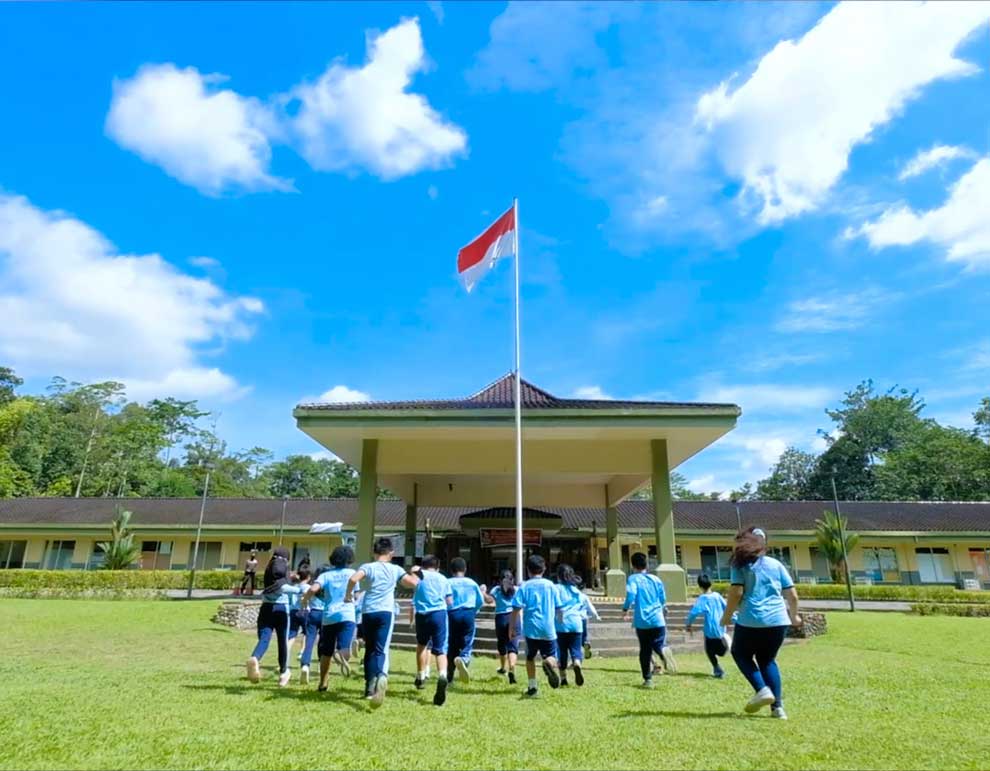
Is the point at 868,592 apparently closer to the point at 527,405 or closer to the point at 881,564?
the point at 881,564

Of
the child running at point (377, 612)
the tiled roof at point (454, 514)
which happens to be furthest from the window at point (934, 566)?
the child running at point (377, 612)

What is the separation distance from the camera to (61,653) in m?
9.33

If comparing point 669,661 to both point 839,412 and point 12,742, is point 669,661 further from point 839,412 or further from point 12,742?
point 839,412

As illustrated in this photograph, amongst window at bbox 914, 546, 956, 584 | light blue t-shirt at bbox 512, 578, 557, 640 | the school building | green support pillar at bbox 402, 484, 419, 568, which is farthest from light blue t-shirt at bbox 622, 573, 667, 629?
window at bbox 914, 546, 956, 584

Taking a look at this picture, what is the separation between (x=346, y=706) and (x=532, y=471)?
1041cm

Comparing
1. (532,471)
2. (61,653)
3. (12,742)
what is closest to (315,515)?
(532,471)

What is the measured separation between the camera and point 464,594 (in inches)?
265

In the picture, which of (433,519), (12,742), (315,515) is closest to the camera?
(12,742)

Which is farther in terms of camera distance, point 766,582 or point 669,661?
point 669,661

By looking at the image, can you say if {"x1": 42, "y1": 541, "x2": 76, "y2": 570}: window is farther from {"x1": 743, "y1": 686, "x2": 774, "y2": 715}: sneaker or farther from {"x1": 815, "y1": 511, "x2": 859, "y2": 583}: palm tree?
{"x1": 815, "y1": 511, "x2": 859, "y2": 583}: palm tree

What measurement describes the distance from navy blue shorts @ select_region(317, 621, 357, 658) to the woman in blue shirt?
11.7 feet

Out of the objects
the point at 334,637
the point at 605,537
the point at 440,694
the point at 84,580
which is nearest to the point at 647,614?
the point at 440,694

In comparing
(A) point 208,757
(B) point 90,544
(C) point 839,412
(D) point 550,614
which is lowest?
(A) point 208,757

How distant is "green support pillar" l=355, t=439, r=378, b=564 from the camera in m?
12.9
